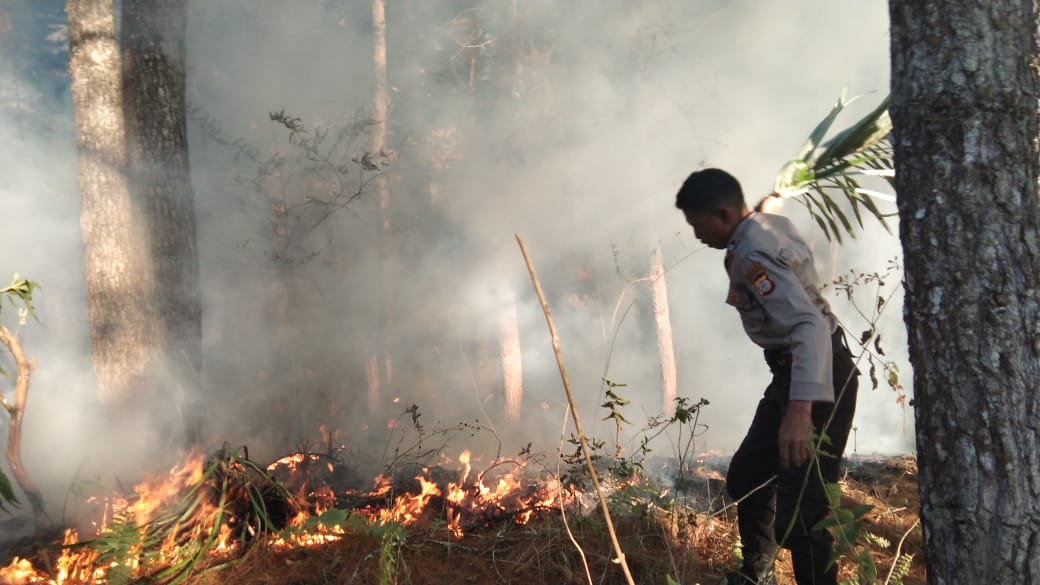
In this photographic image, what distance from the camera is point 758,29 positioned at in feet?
37.1

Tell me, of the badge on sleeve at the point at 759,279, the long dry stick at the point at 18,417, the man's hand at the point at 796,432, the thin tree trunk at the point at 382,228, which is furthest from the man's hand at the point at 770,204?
the thin tree trunk at the point at 382,228

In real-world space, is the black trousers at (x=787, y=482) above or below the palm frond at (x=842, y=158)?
below

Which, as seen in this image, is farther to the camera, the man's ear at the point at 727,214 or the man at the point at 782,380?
the man's ear at the point at 727,214

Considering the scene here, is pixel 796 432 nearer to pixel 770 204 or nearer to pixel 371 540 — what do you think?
pixel 770 204

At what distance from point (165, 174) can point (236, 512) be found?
2525 mm

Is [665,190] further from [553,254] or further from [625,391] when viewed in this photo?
[625,391]

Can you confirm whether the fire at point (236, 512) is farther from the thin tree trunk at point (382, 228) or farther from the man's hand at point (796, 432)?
the thin tree trunk at point (382, 228)

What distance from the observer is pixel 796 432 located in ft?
8.00

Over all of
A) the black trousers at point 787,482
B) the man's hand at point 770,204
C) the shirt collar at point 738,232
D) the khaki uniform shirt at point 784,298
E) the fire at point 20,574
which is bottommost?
the fire at point 20,574

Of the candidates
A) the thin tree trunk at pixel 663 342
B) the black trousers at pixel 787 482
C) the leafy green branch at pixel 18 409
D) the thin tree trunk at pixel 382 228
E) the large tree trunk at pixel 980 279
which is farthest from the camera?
the thin tree trunk at pixel 663 342

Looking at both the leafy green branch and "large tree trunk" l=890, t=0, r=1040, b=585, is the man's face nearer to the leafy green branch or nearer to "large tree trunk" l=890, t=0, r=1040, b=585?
"large tree trunk" l=890, t=0, r=1040, b=585

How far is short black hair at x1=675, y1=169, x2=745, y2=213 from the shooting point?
112 inches

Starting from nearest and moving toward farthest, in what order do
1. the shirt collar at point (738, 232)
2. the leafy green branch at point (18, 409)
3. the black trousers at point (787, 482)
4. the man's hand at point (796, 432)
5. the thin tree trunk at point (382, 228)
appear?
the man's hand at point (796, 432) → the black trousers at point (787, 482) → the shirt collar at point (738, 232) → the leafy green branch at point (18, 409) → the thin tree trunk at point (382, 228)

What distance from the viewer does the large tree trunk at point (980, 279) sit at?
1.85m
